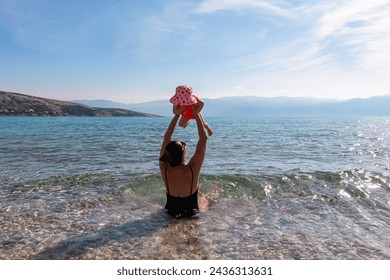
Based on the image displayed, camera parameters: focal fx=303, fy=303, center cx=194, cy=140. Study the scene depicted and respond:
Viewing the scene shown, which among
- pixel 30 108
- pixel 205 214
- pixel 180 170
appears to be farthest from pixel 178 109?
pixel 30 108

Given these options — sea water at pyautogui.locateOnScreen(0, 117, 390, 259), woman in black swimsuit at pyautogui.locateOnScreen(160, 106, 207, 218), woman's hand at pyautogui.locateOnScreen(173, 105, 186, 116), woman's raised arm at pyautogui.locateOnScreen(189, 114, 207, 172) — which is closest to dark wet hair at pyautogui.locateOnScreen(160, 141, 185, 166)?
woman in black swimsuit at pyautogui.locateOnScreen(160, 106, 207, 218)

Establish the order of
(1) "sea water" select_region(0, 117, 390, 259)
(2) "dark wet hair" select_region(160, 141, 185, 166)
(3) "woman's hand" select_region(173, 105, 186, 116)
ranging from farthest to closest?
(2) "dark wet hair" select_region(160, 141, 185, 166) → (3) "woman's hand" select_region(173, 105, 186, 116) → (1) "sea water" select_region(0, 117, 390, 259)

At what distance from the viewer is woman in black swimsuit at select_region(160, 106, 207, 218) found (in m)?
6.78

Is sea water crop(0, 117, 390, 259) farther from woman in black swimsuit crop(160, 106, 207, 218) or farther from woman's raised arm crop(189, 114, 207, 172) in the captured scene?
woman's raised arm crop(189, 114, 207, 172)

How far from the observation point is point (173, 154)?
22.4 feet

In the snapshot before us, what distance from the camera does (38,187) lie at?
10.4 m

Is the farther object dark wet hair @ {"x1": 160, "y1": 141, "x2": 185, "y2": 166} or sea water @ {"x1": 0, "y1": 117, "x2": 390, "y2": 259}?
dark wet hair @ {"x1": 160, "y1": 141, "x2": 185, "y2": 166}

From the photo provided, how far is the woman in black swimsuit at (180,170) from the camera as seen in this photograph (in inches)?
267

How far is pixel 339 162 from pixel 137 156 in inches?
452

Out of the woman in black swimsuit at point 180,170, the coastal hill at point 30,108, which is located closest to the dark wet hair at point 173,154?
the woman in black swimsuit at point 180,170

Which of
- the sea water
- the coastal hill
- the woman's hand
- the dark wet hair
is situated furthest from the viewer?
the coastal hill

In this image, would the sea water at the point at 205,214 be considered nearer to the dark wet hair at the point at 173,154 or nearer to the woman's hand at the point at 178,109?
the dark wet hair at the point at 173,154
